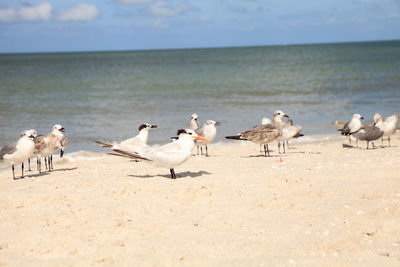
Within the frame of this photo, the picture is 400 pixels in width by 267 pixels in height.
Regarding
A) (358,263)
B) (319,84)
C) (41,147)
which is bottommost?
(358,263)

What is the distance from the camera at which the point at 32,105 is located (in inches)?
1086

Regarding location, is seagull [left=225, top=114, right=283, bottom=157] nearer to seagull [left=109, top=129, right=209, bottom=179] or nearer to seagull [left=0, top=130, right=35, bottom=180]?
seagull [left=109, top=129, right=209, bottom=179]

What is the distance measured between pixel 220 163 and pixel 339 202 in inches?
174

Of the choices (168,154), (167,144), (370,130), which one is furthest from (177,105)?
(168,154)

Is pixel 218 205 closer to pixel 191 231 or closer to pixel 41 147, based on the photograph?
pixel 191 231

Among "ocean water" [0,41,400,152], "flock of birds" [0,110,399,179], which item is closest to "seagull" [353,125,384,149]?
"flock of birds" [0,110,399,179]

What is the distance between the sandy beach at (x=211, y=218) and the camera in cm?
551

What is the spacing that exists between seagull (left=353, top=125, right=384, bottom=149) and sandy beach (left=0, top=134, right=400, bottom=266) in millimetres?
4262

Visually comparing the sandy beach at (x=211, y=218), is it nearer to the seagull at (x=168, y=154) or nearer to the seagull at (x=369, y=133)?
the seagull at (x=168, y=154)

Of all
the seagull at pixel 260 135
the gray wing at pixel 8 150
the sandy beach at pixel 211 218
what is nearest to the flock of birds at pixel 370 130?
the seagull at pixel 260 135

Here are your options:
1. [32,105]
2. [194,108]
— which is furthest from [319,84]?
[32,105]

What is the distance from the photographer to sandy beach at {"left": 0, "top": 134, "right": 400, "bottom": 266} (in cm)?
551

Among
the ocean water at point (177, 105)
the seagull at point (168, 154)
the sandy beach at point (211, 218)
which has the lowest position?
the sandy beach at point (211, 218)

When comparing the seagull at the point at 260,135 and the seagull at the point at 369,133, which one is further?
the seagull at the point at 369,133
